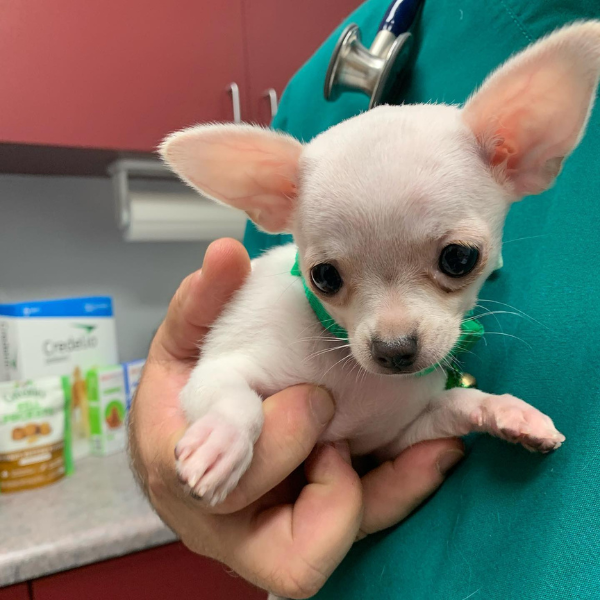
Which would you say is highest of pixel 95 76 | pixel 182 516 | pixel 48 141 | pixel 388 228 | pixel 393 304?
pixel 95 76

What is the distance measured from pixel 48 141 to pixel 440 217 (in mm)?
1745

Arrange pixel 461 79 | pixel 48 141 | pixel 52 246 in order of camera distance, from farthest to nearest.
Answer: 1. pixel 52 246
2. pixel 48 141
3. pixel 461 79

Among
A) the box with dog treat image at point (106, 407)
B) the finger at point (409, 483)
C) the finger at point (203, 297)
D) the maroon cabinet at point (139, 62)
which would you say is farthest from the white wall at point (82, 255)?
the finger at point (409, 483)

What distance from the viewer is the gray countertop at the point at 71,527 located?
1.62 meters

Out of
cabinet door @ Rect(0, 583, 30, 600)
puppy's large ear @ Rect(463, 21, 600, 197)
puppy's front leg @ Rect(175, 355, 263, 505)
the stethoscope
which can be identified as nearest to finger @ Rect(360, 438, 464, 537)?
puppy's front leg @ Rect(175, 355, 263, 505)

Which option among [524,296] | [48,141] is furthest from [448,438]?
[48,141]

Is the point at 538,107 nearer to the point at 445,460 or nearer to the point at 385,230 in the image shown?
the point at 385,230

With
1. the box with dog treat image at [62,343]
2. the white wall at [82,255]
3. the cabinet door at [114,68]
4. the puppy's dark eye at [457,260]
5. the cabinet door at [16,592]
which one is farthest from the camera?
the white wall at [82,255]

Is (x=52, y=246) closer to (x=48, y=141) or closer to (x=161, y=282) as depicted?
(x=161, y=282)

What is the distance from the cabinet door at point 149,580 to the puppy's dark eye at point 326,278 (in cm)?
117

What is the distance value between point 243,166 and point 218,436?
1.48ft

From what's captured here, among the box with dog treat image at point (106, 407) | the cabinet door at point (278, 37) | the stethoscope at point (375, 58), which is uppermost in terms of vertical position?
the cabinet door at point (278, 37)

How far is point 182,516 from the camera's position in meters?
0.95

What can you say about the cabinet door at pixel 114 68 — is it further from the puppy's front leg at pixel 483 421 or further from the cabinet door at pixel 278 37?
the puppy's front leg at pixel 483 421
